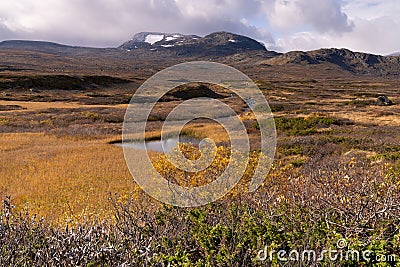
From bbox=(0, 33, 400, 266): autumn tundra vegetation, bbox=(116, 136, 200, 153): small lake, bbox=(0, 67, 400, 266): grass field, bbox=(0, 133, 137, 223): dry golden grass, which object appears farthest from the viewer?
bbox=(116, 136, 200, 153): small lake

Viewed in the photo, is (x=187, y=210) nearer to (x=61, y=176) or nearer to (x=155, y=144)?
(x=61, y=176)

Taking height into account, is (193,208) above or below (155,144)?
above

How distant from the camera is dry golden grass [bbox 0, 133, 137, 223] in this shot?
1032 cm

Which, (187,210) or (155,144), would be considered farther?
(155,144)

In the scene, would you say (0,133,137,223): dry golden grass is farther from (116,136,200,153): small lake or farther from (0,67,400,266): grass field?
(116,136,200,153): small lake

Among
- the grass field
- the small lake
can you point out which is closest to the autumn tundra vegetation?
the grass field

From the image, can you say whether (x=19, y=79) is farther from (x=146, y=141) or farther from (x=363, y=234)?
(x=363, y=234)

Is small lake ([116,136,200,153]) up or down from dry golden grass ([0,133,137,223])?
down

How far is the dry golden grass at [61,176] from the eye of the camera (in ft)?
33.9

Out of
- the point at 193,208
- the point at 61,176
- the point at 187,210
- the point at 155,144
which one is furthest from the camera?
the point at 155,144

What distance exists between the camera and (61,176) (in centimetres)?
1423

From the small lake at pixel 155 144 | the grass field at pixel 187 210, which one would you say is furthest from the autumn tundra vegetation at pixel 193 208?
the small lake at pixel 155 144

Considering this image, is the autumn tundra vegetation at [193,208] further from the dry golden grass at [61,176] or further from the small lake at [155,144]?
the small lake at [155,144]

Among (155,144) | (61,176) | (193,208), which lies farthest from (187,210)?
(155,144)
